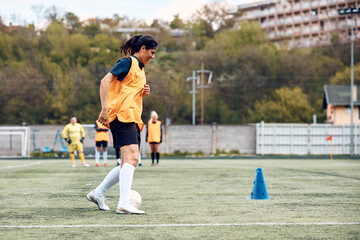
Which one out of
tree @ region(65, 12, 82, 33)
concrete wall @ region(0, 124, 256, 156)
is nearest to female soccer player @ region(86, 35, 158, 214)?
concrete wall @ region(0, 124, 256, 156)

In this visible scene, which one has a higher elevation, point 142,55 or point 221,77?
point 221,77

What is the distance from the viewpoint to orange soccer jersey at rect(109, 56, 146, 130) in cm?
636

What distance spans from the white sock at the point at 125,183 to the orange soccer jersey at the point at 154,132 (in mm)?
13999

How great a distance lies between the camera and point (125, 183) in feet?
20.9

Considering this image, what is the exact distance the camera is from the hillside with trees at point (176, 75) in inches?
2584

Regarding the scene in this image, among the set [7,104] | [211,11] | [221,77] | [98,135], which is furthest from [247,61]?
[98,135]

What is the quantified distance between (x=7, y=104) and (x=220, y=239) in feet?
206

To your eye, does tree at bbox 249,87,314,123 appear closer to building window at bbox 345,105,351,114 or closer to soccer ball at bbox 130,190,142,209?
building window at bbox 345,105,351,114

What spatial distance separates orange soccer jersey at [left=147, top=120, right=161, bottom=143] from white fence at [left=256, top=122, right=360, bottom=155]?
66.4 ft

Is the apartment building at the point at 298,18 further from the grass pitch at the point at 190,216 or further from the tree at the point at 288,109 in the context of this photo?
the grass pitch at the point at 190,216

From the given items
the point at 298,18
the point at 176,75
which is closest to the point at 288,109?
the point at 176,75

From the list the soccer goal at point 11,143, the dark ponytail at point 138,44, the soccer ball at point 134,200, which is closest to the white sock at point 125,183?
the soccer ball at point 134,200

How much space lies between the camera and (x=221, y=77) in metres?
77.6

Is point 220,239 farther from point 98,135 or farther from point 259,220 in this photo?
point 98,135
